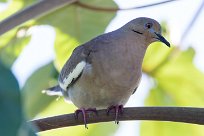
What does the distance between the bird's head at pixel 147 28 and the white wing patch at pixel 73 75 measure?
1.07 feet

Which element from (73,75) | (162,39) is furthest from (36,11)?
(162,39)

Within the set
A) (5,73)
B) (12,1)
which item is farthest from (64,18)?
(5,73)

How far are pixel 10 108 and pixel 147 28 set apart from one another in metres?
1.68

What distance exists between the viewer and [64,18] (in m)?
1.83

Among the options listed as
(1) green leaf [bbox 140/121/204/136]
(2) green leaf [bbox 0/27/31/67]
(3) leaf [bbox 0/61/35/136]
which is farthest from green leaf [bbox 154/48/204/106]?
(3) leaf [bbox 0/61/35/136]

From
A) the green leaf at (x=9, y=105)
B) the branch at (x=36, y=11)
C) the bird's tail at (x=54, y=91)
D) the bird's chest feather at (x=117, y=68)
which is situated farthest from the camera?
the bird's tail at (x=54, y=91)

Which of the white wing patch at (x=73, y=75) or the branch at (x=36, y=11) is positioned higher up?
the branch at (x=36, y=11)

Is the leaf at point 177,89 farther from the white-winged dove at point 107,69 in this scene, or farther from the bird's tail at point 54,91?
the bird's tail at point 54,91

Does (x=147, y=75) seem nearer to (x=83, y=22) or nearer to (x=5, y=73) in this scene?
(x=83, y=22)

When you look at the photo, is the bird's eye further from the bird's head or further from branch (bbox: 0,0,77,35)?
branch (bbox: 0,0,77,35)

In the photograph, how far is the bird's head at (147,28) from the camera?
6.02 ft

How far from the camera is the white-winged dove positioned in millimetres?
1575

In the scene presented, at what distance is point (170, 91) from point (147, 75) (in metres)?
0.12

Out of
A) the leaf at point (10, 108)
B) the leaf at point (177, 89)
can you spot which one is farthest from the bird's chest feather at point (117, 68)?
the leaf at point (10, 108)
